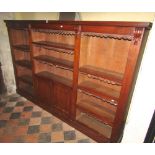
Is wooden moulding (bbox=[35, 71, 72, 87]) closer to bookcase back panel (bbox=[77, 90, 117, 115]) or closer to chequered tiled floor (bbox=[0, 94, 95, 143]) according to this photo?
bookcase back panel (bbox=[77, 90, 117, 115])

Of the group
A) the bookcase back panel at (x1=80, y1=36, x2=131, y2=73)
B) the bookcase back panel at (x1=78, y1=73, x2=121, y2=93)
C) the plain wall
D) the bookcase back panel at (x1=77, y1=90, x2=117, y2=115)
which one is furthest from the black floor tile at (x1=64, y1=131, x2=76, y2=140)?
the plain wall

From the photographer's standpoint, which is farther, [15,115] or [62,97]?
[15,115]

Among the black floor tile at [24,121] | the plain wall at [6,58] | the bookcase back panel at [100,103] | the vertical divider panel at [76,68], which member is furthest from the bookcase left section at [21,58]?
the bookcase back panel at [100,103]

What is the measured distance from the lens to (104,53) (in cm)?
214

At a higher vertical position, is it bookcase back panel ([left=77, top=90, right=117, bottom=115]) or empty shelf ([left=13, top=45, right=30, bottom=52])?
empty shelf ([left=13, top=45, right=30, bottom=52])

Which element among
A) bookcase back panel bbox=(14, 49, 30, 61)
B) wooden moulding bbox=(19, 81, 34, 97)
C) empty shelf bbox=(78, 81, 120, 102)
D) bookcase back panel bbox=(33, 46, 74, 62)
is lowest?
wooden moulding bbox=(19, 81, 34, 97)

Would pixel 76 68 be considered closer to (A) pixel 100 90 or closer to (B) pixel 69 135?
(A) pixel 100 90

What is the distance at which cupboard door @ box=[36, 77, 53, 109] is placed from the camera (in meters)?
2.85

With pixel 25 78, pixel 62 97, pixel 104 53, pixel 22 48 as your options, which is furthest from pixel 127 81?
pixel 25 78

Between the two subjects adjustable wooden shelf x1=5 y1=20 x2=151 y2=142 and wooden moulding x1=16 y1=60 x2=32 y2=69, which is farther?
wooden moulding x1=16 y1=60 x2=32 y2=69

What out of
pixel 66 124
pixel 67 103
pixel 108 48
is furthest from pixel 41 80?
pixel 108 48

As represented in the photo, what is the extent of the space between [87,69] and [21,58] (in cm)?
225

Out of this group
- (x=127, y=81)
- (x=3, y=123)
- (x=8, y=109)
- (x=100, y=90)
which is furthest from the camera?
(x=8, y=109)

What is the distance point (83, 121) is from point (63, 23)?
5.92ft
